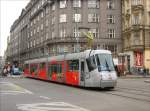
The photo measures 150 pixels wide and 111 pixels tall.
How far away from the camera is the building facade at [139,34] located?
69688mm

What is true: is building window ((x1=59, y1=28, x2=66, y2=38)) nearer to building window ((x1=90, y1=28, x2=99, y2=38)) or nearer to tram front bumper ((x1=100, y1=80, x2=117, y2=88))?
building window ((x1=90, y1=28, x2=99, y2=38))

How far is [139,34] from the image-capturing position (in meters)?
69.9

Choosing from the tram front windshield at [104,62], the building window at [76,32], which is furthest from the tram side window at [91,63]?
the building window at [76,32]

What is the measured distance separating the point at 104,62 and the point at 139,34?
43.2m

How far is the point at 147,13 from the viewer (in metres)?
70.2

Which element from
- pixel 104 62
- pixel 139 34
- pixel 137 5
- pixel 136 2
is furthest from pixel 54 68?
pixel 136 2

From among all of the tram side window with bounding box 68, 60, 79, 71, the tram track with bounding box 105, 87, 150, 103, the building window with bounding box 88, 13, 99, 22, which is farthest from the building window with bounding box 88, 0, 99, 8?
the tram track with bounding box 105, 87, 150, 103

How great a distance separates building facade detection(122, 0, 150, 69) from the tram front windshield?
41771mm

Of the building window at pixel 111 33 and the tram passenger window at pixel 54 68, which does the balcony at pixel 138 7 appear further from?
the tram passenger window at pixel 54 68

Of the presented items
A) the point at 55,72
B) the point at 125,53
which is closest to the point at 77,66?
the point at 55,72

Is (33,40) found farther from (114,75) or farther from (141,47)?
(114,75)

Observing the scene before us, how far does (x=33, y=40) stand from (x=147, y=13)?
44.0 meters

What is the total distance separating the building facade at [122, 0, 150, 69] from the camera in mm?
69688

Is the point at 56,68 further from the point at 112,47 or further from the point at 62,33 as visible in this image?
the point at 112,47
